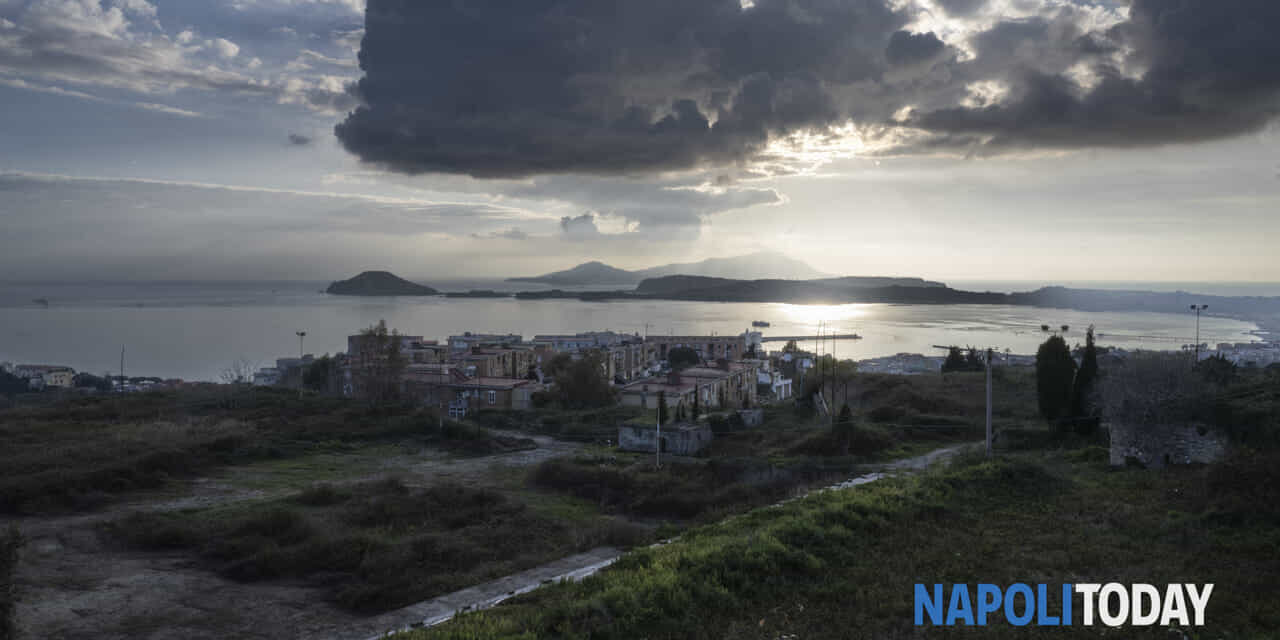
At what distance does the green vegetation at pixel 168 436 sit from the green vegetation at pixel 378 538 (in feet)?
11.1

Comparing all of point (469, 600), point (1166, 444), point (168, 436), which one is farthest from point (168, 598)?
point (1166, 444)

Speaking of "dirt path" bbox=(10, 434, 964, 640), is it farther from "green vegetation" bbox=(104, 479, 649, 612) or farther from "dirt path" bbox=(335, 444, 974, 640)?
"green vegetation" bbox=(104, 479, 649, 612)

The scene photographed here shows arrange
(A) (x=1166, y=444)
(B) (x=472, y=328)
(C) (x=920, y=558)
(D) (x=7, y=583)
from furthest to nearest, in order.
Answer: (B) (x=472, y=328) → (A) (x=1166, y=444) → (C) (x=920, y=558) → (D) (x=7, y=583)

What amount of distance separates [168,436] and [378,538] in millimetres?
11937

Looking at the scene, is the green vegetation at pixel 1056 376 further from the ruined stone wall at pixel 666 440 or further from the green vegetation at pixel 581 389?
the green vegetation at pixel 581 389

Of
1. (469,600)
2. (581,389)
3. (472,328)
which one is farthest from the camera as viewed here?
(472,328)

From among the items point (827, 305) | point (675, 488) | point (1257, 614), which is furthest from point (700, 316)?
point (1257, 614)

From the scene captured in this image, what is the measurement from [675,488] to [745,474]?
229 centimetres

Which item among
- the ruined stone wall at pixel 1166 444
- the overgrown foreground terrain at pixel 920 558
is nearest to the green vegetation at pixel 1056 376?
the ruined stone wall at pixel 1166 444

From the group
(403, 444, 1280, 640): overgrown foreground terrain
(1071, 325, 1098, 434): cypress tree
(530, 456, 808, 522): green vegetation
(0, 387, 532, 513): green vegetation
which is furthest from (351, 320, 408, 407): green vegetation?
(1071, 325, 1098, 434): cypress tree

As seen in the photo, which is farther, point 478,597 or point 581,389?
point 581,389

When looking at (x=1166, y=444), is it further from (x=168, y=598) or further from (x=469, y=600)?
(x=168, y=598)

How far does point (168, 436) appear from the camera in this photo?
19.0 metres

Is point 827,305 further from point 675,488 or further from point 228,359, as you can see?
point 675,488
